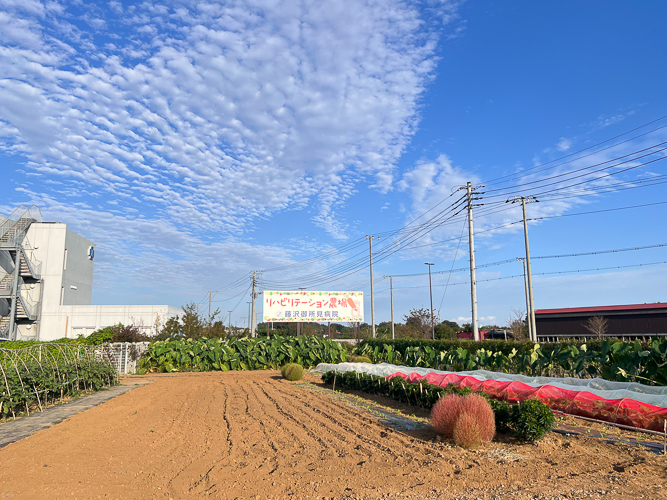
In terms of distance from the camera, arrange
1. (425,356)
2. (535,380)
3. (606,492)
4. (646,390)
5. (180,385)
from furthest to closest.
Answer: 1. (425,356)
2. (180,385)
3. (535,380)
4. (646,390)
5. (606,492)

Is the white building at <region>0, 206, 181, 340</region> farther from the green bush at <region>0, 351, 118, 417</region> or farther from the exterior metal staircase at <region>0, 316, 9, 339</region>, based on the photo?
the green bush at <region>0, 351, 118, 417</region>

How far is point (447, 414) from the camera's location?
→ 293 inches

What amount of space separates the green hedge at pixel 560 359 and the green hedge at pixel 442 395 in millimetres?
4978

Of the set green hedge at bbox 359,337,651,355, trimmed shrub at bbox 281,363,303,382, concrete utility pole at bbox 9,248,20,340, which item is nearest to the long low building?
green hedge at bbox 359,337,651,355

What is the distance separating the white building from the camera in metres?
33.5

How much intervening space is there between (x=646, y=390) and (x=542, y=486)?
216 inches

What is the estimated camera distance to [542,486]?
5152 millimetres

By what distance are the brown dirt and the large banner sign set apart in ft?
83.6

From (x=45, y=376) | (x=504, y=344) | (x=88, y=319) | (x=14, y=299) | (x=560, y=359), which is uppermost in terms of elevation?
(x=14, y=299)

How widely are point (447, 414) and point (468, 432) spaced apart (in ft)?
1.90

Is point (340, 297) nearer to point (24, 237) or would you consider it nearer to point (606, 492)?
point (24, 237)

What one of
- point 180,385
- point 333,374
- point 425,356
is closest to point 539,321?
point 425,356

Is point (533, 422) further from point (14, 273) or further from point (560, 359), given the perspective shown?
Answer: point (14, 273)

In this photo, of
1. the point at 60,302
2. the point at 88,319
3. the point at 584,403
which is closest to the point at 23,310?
the point at 60,302
